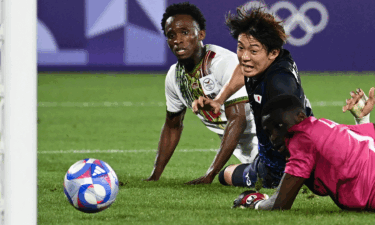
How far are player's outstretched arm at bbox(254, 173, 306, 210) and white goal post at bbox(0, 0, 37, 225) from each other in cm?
160

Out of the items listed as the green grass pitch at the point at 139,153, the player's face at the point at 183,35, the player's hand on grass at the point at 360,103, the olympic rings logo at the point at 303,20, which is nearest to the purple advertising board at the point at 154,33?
the olympic rings logo at the point at 303,20

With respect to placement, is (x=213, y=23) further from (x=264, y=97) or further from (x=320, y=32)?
(x=264, y=97)

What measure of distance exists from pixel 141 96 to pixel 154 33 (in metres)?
4.26

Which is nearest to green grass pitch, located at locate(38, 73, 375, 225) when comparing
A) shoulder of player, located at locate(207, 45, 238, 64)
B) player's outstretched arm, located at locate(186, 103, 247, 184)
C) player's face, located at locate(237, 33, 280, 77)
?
player's outstretched arm, located at locate(186, 103, 247, 184)

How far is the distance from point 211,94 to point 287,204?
6.67ft

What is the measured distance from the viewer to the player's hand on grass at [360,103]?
5.55 m

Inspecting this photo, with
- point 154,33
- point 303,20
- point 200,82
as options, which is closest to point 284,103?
point 200,82

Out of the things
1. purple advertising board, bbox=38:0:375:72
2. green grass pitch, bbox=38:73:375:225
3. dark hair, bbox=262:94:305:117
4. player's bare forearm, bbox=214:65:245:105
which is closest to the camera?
dark hair, bbox=262:94:305:117

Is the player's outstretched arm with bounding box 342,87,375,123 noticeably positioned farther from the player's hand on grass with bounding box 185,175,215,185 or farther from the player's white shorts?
the player's hand on grass with bounding box 185,175,215,185

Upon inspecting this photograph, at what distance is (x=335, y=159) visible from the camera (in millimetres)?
4203

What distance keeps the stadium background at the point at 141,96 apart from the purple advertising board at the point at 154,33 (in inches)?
1.1

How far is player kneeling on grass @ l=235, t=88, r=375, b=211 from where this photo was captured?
4168 millimetres

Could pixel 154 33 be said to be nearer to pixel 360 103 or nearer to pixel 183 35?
pixel 183 35

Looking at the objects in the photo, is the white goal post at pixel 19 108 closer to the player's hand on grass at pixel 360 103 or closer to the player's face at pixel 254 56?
the player's face at pixel 254 56
